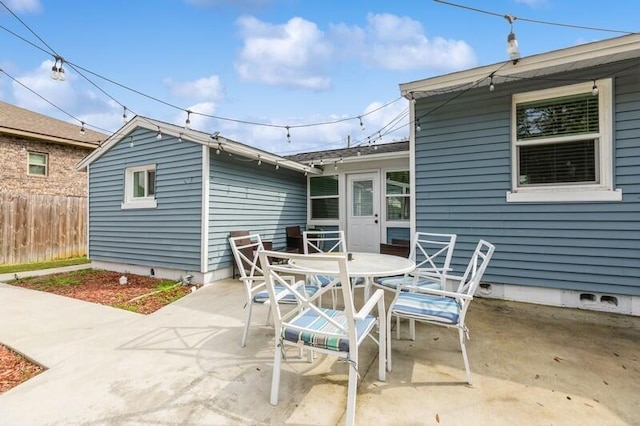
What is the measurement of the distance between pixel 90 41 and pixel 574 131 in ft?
25.8

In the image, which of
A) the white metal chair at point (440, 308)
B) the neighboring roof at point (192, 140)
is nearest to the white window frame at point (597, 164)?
the white metal chair at point (440, 308)

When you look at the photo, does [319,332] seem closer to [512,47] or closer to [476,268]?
[476,268]

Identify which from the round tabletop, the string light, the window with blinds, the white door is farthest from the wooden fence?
the window with blinds

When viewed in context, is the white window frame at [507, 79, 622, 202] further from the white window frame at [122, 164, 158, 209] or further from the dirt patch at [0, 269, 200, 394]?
Result: the white window frame at [122, 164, 158, 209]

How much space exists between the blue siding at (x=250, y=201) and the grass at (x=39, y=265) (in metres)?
4.85

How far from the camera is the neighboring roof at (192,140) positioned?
5.37 metres

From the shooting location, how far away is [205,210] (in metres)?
5.41

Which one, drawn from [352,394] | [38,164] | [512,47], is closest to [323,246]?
[512,47]

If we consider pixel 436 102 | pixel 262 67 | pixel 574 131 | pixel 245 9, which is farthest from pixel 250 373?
pixel 262 67

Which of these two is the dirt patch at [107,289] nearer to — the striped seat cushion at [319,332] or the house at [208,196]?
the house at [208,196]

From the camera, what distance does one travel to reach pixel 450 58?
6211mm

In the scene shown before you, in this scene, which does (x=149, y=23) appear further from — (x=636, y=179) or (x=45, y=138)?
A: (x=636, y=179)

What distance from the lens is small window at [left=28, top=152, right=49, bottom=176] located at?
939cm

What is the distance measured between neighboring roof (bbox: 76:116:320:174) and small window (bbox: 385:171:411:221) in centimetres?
211
